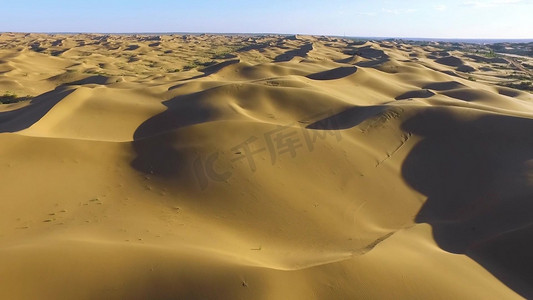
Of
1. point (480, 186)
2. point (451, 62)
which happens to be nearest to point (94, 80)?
point (480, 186)

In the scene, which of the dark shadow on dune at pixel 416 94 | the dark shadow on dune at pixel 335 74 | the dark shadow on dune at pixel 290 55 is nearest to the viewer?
the dark shadow on dune at pixel 416 94

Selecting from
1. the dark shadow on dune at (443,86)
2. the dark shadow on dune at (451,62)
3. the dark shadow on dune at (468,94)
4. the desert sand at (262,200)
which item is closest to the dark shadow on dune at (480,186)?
the desert sand at (262,200)

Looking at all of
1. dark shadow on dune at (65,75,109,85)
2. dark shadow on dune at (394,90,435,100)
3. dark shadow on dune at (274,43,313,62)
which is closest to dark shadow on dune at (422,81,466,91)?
dark shadow on dune at (394,90,435,100)

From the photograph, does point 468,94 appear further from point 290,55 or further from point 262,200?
point 290,55

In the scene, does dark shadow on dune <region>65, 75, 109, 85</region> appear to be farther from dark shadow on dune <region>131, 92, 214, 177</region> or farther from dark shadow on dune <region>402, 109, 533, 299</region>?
dark shadow on dune <region>402, 109, 533, 299</region>

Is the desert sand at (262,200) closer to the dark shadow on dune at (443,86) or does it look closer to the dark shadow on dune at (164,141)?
the dark shadow on dune at (164,141)

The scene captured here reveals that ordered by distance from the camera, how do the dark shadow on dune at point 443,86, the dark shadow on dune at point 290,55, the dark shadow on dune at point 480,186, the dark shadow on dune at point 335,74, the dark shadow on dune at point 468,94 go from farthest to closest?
1. the dark shadow on dune at point 290,55
2. the dark shadow on dune at point 335,74
3. the dark shadow on dune at point 443,86
4. the dark shadow on dune at point 468,94
5. the dark shadow on dune at point 480,186
